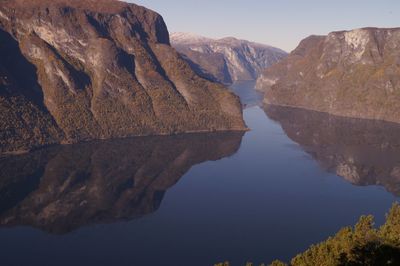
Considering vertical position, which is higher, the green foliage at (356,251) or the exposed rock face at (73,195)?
the green foliage at (356,251)

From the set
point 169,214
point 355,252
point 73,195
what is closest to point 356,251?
point 355,252

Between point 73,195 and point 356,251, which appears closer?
point 356,251

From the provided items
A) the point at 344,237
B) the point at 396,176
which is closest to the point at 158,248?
the point at 344,237

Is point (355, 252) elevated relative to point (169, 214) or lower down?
elevated

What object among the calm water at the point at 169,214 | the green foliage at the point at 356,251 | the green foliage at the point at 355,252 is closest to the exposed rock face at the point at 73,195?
the calm water at the point at 169,214

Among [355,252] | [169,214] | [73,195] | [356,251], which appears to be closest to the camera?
[355,252]

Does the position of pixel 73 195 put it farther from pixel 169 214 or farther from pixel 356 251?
pixel 356 251

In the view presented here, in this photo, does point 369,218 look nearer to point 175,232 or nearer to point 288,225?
point 288,225

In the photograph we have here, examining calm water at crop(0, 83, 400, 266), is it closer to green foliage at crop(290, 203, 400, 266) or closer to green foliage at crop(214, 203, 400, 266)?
green foliage at crop(290, 203, 400, 266)

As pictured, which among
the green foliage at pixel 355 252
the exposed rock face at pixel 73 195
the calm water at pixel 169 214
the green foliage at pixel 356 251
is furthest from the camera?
the exposed rock face at pixel 73 195

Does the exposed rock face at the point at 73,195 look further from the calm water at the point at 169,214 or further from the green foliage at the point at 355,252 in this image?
the green foliage at the point at 355,252

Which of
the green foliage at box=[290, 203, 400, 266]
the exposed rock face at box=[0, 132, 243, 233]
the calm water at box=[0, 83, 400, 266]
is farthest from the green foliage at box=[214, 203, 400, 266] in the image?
the exposed rock face at box=[0, 132, 243, 233]

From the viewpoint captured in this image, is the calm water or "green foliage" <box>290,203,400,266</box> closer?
"green foliage" <box>290,203,400,266</box>
